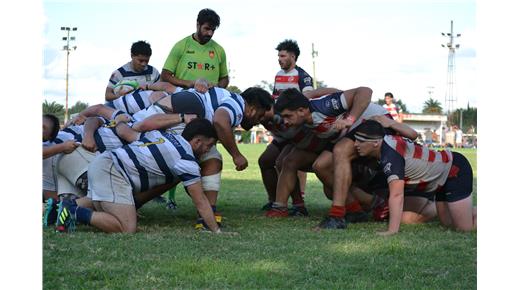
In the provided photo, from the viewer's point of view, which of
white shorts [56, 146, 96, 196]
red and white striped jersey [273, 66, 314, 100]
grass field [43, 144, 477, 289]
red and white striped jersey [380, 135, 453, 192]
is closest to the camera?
grass field [43, 144, 477, 289]

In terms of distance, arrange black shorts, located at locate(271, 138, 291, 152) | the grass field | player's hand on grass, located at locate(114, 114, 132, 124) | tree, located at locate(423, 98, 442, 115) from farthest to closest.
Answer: tree, located at locate(423, 98, 442, 115), black shorts, located at locate(271, 138, 291, 152), player's hand on grass, located at locate(114, 114, 132, 124), the grass field

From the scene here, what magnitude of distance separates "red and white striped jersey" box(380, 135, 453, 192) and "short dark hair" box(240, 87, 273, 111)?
1.14 meters

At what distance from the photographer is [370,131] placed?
20.1 ft

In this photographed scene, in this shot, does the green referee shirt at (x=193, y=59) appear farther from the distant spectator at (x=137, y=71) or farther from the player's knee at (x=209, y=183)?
the player's knee at (x=209, y=183)

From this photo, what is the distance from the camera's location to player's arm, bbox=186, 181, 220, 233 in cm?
563

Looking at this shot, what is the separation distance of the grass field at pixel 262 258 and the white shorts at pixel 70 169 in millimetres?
662

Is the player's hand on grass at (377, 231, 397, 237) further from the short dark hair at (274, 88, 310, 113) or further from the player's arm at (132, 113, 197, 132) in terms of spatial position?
the player's arm at (132, 113, 197, 132)

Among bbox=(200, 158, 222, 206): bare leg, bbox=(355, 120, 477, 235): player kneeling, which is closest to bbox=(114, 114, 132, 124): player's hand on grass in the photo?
bbox=(200, 158, 222, 206): bare leg

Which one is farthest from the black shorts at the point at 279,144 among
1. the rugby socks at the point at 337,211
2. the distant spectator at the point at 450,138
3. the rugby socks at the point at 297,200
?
the distant spectator at the point at 450,138

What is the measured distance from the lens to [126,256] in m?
4.60

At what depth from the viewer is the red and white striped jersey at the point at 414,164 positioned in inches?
237

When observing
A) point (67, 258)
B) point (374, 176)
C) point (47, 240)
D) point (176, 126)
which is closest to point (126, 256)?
point (67, 258)
